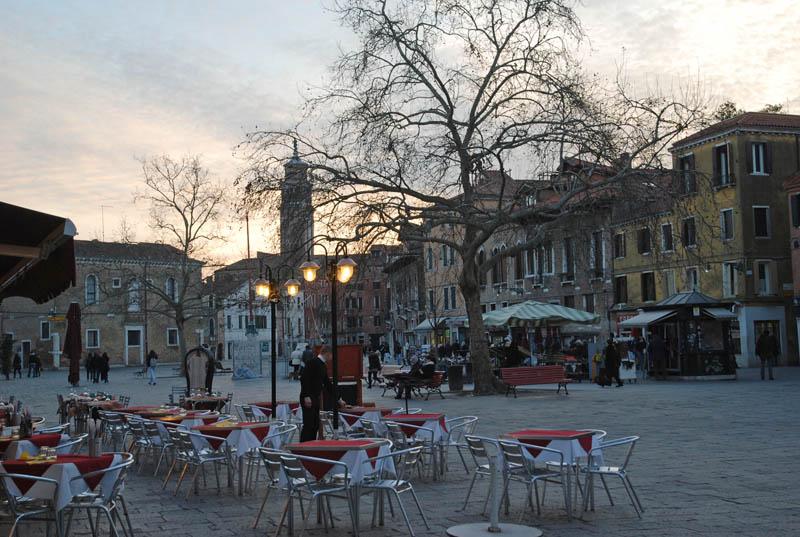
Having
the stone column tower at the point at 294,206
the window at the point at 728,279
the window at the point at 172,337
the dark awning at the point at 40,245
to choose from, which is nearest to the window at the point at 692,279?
the window at the point at 728,279

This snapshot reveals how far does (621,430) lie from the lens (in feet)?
56.7

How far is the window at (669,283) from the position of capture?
48531 mm

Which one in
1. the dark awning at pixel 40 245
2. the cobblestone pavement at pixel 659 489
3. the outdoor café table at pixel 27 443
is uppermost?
the dark awning at pixel 40 245

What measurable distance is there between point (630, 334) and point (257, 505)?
3951 centimetres

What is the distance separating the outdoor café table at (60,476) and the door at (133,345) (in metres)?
79.8

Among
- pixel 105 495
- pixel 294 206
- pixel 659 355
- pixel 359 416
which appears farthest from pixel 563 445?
pixel 659 355

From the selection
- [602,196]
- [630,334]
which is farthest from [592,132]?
[630,334]

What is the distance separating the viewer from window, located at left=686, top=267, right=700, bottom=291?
1821 inches

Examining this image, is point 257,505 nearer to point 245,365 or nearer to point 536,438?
point 536,438

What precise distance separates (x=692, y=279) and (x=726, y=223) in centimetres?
350

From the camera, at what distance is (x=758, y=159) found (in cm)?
4422

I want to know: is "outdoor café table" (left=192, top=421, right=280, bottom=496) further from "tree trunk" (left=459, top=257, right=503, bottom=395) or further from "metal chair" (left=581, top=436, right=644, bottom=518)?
"tree trunk" (left=459, top=257, right=503, bottom=395)

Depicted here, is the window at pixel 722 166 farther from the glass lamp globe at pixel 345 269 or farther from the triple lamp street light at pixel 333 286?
the glass lamp globe at pixel 345 269

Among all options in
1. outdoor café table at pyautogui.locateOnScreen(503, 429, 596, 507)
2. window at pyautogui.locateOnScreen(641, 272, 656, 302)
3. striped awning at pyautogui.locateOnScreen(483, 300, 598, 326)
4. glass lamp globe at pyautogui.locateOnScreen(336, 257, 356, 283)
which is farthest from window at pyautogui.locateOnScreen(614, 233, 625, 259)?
outdoor café table at pyautogui.locateOnScreen(503, 429, 596, 507)
